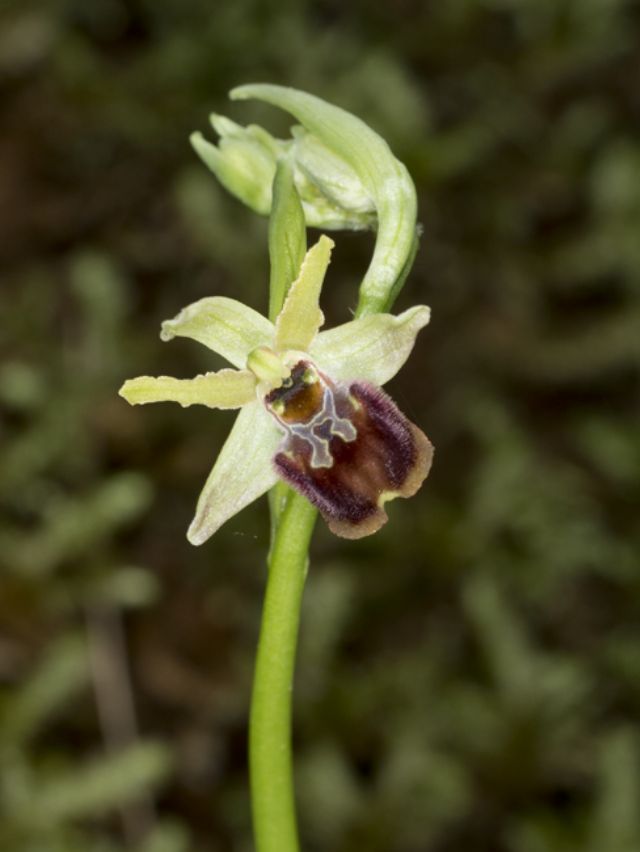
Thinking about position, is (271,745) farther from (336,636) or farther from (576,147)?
(576,147)

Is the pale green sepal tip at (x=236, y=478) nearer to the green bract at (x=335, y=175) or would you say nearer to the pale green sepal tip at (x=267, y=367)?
the pale green sepal tip at (x=267, y=367)

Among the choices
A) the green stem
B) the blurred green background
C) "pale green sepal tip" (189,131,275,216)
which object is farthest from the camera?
the blurred green background

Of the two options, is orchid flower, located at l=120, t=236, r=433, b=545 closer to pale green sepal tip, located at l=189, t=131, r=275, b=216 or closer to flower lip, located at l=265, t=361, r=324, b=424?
flower lip, located at l=265, t=361, r=324, b=424

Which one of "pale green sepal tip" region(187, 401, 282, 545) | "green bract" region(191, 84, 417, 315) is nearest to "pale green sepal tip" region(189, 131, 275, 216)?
"green bract" region(191, 84, 417, 315)

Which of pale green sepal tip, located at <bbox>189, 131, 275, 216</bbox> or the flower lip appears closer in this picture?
the flower lip

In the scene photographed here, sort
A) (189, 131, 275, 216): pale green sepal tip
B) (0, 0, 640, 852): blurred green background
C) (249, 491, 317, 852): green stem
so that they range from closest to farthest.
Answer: (249, 491, 317, 852): green stem → (189, 131, 275, 216): pale green sepal tip → (0, 0, 640, 852): blurred green background

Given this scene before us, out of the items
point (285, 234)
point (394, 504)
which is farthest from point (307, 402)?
point (394, 504)

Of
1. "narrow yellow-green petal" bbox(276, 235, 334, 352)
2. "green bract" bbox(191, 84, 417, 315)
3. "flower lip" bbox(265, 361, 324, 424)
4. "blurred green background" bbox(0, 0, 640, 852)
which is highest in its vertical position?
"blurred green background" bbox(0, 0, 640, 852)

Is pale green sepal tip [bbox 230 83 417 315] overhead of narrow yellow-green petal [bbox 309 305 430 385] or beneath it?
overhead
